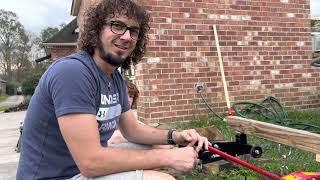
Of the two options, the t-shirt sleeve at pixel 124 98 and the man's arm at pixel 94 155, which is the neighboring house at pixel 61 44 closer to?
the t-shirt sleeve at pixel 124 98

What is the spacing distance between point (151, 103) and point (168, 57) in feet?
2.36

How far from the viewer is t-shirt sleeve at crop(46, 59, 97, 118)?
230cm

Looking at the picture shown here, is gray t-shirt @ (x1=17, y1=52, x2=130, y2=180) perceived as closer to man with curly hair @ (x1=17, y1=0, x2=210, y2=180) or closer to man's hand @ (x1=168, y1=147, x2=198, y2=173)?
man with curly hair @ (x1=17, y1=0, x2=210, y2=180)

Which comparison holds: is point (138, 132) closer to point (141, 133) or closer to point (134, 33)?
point (141, 133)

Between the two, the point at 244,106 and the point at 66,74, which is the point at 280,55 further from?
the point at 66,74

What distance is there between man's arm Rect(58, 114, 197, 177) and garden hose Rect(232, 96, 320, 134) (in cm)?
371

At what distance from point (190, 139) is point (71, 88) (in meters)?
0.83

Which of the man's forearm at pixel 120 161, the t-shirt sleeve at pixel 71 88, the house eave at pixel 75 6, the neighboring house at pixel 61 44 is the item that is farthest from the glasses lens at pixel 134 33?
the neighboring house at pixel 61 44

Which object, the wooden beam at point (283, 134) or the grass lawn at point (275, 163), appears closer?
the wooden beam at point (283, 134)

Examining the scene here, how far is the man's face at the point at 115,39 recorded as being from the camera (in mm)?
2617

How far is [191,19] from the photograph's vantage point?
697 centimetres

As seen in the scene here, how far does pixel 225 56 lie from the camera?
725 cm

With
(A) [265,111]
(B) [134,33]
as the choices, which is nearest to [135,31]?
(B) [134,33]

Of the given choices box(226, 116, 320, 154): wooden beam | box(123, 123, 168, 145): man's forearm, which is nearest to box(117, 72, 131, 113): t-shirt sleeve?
box(123, 123, 168, 145): man's forearm
